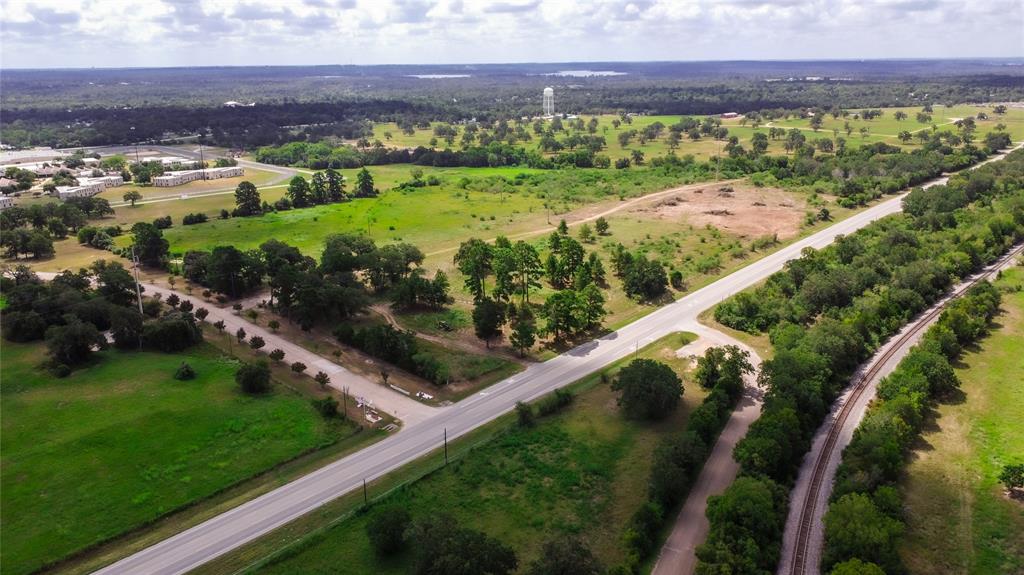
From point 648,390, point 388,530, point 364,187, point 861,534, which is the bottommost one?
point 388,530

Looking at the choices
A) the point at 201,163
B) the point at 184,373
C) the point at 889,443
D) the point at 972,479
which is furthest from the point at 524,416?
the point at 201,163

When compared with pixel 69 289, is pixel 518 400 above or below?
below

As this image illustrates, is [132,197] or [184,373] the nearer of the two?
[184,373]

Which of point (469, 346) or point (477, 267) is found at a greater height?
point (477, 267)

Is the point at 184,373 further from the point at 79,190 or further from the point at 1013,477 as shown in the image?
the point at 79,190

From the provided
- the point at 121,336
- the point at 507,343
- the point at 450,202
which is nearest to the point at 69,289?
the point at 121,336

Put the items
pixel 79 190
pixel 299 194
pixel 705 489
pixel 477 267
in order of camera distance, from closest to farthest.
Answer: pixel 705 489 < pixel 477 267 < pixel 299 194 < pixel 79 190

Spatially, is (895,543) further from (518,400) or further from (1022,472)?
(518,400)
